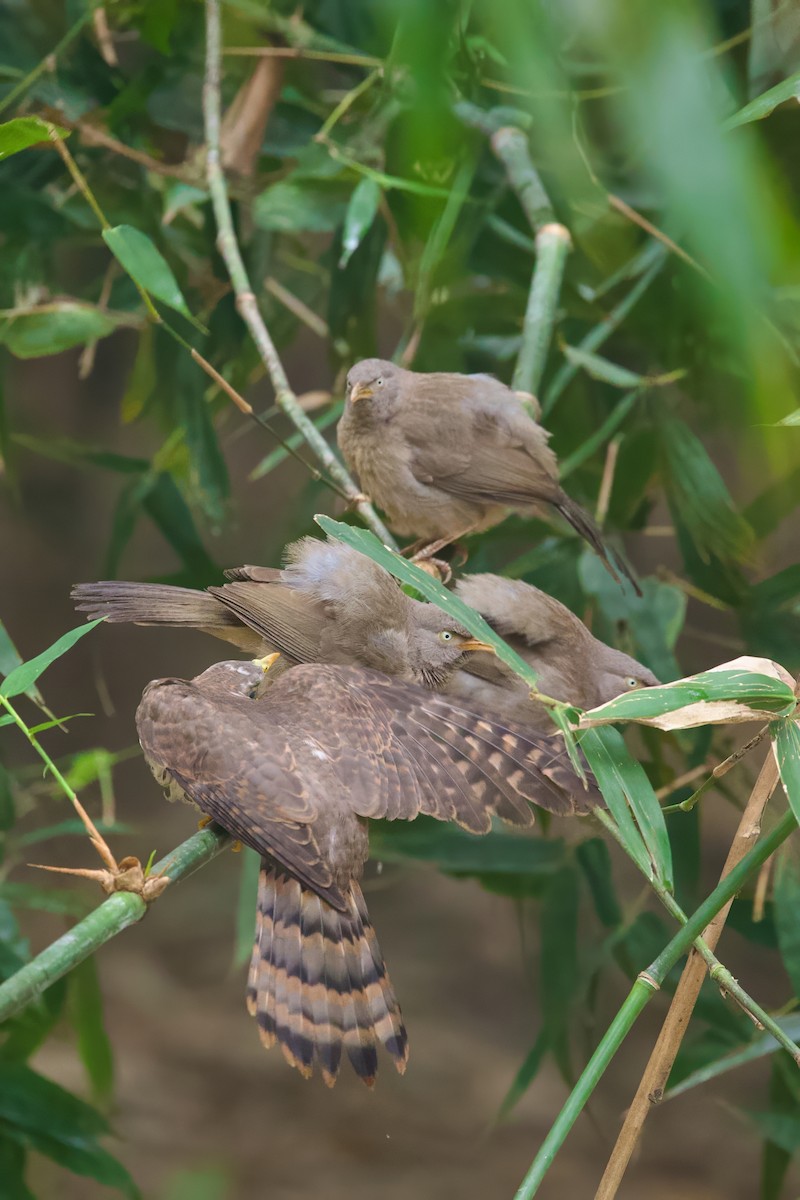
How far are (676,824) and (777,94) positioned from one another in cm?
217

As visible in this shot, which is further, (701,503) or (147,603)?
(701,503)

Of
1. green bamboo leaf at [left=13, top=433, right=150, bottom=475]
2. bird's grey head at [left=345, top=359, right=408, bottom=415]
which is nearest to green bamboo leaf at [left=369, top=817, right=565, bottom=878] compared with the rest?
bird's grey head at [left=345, top=359, right=408, bottom=415]

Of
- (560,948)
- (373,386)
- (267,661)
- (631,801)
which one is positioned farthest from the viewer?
(560,948)

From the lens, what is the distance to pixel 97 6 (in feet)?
9.84

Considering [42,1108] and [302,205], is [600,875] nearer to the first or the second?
[42,1108]

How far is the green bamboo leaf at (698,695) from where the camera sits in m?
1.32

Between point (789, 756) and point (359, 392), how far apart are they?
78.0 inches

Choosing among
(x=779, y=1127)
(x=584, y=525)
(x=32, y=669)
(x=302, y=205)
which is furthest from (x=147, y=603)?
(x=779, y=1127)

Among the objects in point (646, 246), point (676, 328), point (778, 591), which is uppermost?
point (646, 246)

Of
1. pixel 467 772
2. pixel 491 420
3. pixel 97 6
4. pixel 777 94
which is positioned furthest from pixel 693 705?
pixel 97 6

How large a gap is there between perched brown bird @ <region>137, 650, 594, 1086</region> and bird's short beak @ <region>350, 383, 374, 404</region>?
138cm

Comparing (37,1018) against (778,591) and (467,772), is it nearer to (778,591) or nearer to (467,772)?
(467,772)

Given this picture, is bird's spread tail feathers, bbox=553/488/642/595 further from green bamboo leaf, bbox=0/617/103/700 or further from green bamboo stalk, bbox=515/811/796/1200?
green bamboo leaf, bbox=0/617/103/700

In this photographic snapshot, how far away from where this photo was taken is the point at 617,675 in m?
2.55
